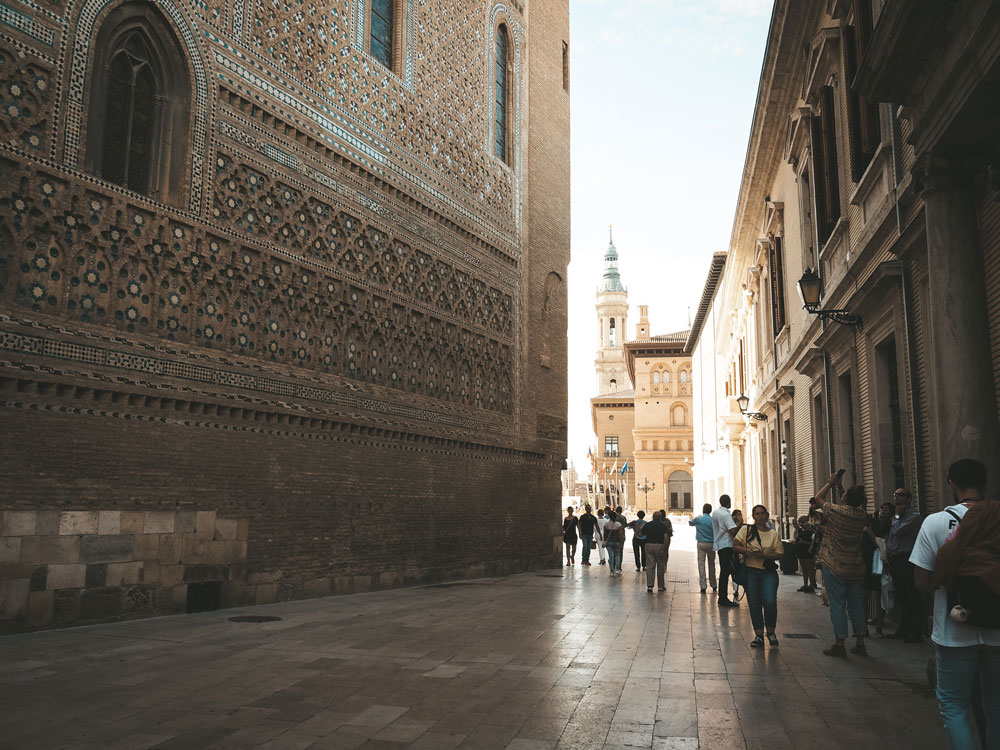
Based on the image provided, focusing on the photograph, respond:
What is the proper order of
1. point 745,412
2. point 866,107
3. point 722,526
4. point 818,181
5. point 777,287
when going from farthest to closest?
point 745,412 < point 777,287 < point 818,181 < point 722,526 < point 866,107

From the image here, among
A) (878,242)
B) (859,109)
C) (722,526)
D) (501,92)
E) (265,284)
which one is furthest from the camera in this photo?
(501,92)

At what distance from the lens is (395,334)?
625 inches

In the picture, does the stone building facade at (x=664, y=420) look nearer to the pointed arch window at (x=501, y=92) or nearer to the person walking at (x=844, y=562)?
the pointed arch window at (x=501, y=92)

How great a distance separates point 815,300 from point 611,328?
398 ft

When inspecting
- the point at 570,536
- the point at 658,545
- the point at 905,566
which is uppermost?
the point at 905,566

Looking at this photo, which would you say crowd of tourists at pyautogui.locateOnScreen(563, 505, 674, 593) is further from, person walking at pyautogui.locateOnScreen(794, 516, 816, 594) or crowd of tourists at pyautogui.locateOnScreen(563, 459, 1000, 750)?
person walking at pyautogui.locateOnScreen(794, 516, 816, 594)

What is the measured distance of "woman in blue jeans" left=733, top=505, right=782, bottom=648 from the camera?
9023 mm

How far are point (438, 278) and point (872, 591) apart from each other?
10378 mm

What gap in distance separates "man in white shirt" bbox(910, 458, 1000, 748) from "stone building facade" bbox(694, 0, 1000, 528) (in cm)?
335

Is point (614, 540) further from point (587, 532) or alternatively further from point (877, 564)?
point (877, 564)

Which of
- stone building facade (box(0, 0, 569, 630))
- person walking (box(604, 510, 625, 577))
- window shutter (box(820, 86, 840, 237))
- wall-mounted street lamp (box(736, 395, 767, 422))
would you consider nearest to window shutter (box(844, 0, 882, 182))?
window shutter (box(820, 86, 840, 237))

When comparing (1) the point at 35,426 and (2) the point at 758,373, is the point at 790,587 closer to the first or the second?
(2) the point at 758,373

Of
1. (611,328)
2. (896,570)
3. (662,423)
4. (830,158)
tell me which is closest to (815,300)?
(830,158)

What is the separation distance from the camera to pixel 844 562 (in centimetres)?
828
